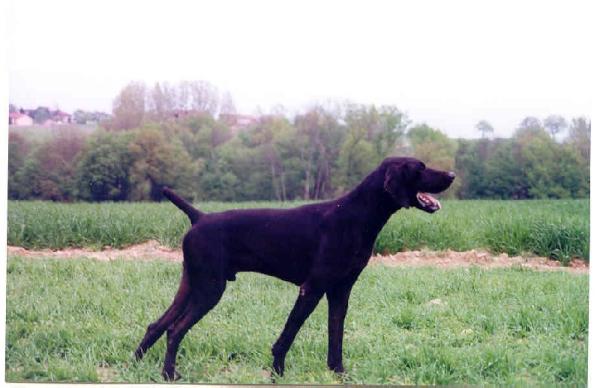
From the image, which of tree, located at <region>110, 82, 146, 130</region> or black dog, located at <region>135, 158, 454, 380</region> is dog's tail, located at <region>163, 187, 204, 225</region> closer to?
black dog, located at <region>135, 158, 454, 380</region>

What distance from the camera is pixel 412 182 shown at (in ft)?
14.5

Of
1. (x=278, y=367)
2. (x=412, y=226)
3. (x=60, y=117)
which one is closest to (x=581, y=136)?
(x=412, y=226)

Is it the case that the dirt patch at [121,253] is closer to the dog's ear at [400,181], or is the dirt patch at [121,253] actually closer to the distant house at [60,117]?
the distant house at [60,117]

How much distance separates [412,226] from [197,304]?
209cm

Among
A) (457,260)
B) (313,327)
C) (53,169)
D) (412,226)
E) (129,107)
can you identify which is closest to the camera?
(313,327)

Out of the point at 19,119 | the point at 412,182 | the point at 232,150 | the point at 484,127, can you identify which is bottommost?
the point at 412,182

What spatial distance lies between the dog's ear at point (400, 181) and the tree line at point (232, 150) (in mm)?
794

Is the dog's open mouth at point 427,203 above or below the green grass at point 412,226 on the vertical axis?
above

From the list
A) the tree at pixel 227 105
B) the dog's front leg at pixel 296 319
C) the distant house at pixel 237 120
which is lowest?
the dog's front leg at pixel 296 319

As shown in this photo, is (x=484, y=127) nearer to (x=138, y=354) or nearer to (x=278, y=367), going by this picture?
(x=278, y=367)

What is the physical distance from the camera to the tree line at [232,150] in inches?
209

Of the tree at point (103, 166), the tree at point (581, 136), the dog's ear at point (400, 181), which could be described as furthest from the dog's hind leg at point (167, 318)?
the tree at point (581, 136)

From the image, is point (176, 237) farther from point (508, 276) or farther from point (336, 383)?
point (508, 276)

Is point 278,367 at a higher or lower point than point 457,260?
lower
